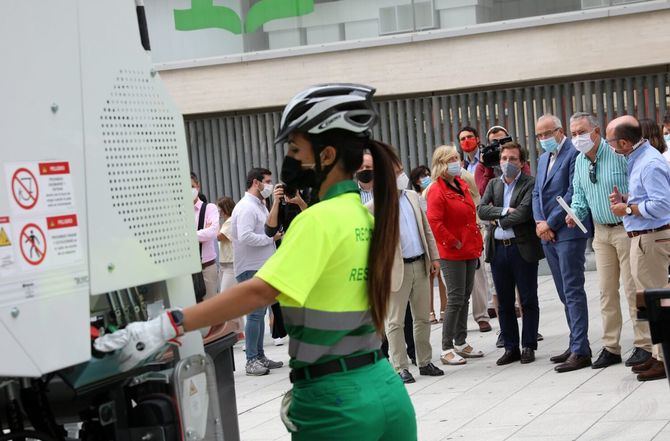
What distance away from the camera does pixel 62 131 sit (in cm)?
397

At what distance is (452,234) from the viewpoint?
1081cm

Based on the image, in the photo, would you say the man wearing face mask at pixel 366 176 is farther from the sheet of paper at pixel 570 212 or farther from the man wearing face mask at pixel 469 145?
the man wearing face mask at pixel 469 145

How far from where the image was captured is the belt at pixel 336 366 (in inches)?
155

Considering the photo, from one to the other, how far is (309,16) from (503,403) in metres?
11.0

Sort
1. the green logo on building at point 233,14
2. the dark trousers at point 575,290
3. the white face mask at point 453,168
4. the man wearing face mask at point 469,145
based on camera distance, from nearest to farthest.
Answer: the dark trousers at point 575,290, the white face mask at point 453,168, the man wearing face mask at point 469,145, the green logo on building at point 233,14

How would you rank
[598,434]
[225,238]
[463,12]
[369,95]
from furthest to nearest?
1. [463,12]
2. [225,238]
3. [598,434]
4. [369,95]

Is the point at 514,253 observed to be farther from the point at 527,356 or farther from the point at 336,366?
the point at 336,366

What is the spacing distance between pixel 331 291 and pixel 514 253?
6.93 meters

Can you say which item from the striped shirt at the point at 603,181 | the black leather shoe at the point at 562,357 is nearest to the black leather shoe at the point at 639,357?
the black leather shoe at the point at 562,357

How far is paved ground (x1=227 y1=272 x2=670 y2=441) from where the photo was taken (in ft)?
25.9

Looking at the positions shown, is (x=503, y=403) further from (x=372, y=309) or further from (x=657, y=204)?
(x=372, y=309)

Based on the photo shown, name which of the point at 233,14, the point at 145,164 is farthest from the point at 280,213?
the point at 233,14

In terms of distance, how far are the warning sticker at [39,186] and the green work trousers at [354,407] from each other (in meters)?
1.05

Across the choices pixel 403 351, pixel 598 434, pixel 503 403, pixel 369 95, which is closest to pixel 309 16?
pixel 403 351
